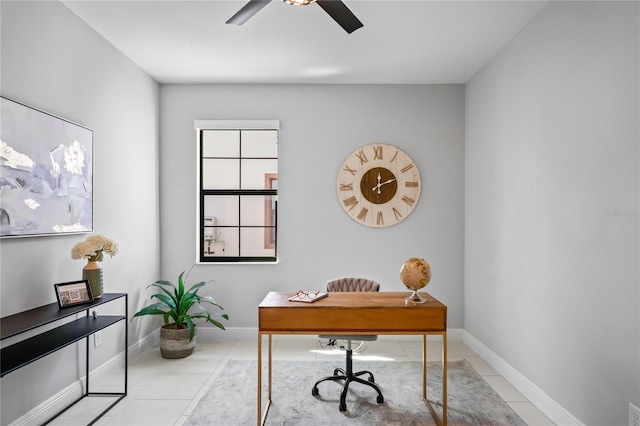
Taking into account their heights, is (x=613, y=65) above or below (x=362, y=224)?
above

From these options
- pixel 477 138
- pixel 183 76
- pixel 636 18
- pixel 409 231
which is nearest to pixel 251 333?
pixel 409 231

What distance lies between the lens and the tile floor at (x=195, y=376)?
2641mm

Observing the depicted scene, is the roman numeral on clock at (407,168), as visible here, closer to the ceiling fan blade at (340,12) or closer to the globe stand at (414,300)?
the globe stand at (414,300)

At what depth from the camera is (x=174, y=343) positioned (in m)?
3.71

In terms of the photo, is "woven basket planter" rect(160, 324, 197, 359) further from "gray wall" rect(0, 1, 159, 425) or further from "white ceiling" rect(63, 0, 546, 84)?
"white ceiling" rect(63, 0, 546, 84)

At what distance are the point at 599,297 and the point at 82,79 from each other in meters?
3.64

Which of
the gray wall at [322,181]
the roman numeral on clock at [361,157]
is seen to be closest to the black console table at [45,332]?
the gray wall at [322,181]

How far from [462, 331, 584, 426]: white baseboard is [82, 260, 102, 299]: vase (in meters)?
3.06

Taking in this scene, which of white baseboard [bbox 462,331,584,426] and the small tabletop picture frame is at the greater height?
the small tabletop picture frame

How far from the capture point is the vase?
2.71 m

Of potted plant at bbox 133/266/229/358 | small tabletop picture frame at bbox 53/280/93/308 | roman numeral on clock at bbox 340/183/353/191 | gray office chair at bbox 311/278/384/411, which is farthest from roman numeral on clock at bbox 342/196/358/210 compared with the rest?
small tabletop picture frame at bbox 53/280/93/308

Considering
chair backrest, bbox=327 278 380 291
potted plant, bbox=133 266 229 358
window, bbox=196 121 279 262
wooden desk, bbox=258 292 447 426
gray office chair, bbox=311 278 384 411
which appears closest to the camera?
wooden desk, bbox=258 292 447 426

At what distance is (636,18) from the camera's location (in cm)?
195

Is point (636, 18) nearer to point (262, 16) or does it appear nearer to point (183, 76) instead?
point (262, 16)
